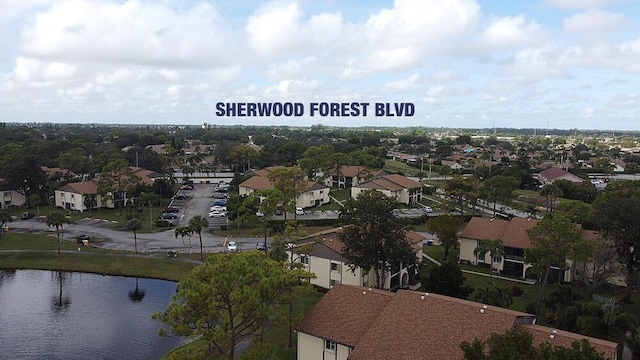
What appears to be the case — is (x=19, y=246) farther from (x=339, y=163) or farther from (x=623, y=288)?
(x=623, y=288)

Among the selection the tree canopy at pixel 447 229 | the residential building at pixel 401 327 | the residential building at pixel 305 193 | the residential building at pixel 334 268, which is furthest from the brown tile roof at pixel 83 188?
the residential building at pixel 401 327

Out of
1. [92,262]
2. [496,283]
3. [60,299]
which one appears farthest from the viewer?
[92,262]

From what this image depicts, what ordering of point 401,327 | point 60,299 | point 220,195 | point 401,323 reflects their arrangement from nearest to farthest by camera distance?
1. point 401,327
2. point 401,323
3. point 60,299
4. point 220,195

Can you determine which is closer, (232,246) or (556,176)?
(232,246)

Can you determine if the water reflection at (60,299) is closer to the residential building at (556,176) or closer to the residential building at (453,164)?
the residential building at (556,176)

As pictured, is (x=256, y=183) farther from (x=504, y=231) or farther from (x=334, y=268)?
(x=504, y=231)

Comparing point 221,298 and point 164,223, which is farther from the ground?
point 221,298

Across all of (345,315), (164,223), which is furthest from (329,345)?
(164,223)
